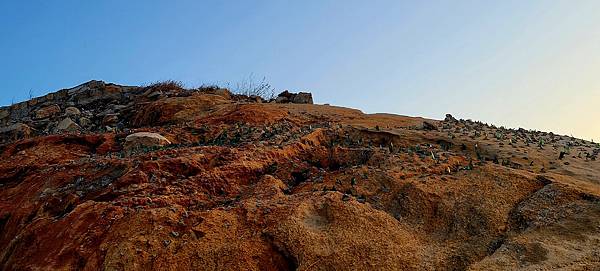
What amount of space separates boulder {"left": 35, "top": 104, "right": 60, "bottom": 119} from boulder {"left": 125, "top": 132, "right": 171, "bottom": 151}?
6438mm

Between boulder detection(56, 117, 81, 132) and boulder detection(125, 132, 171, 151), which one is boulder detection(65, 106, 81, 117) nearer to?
boulder detection(56, 117, 81, 132)

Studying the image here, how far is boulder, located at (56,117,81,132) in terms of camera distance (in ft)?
36.5

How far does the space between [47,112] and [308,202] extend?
35.6 feet

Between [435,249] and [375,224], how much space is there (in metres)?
0.61

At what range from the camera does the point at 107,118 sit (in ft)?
40.4

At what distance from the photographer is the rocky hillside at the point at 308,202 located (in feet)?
15.0

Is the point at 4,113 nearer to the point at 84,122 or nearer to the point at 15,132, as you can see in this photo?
the point at 15,132

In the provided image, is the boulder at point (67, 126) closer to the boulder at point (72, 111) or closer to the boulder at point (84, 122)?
the boulder at point (84, 122)

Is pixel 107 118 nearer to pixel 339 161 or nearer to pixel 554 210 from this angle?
pixel 339 161

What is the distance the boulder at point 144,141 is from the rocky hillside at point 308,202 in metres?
0.03

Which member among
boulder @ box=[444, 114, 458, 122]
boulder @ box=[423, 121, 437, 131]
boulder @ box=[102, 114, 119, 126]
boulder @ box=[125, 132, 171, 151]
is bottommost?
boulder @ box=[125, 132, 171, 151]

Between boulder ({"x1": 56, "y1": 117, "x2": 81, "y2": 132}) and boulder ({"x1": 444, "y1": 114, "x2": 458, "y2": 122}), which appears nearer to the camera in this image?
boulder ({"x1": 444, "y1": 114, "x2": 458, "y2": 122})

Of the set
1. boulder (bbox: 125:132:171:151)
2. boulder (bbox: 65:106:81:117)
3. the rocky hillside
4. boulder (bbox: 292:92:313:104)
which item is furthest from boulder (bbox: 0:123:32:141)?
boulder (bbox: 292:92:313:104)

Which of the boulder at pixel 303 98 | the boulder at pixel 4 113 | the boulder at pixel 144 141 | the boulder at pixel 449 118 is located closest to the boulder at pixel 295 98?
the boulder at pixel 303 98
